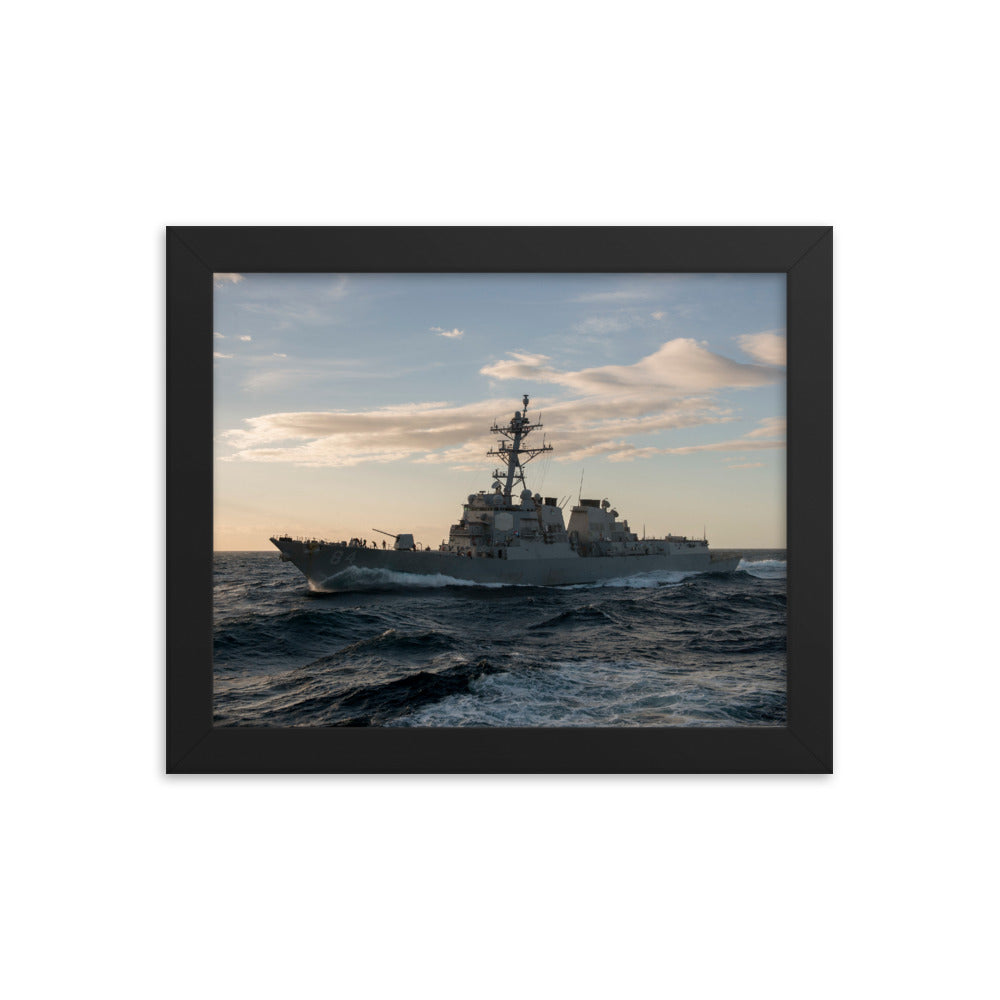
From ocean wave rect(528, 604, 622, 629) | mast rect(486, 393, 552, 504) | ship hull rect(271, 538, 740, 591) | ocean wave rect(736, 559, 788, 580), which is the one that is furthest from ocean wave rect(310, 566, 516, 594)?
ocean wave rect(736, 559, 788, 580)

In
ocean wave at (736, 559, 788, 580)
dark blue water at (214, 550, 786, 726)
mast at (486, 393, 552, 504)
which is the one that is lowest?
dark blue water at (214, 550, 786, 726)

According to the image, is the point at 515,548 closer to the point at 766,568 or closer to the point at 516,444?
the point at 516,444

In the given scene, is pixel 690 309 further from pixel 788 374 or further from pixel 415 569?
pixel 415 569

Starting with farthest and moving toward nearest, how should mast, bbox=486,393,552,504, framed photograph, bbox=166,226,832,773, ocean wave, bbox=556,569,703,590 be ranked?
A: ocean wave, bbox=556,569,703,590 → mast, bbox=486,393,552,504 → framed photograph, bbox=166,226,832,773

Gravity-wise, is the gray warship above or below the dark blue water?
above

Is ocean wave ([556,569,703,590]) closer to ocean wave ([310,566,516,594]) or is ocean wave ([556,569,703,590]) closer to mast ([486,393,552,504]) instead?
ocean wave ([310,566,516,594])

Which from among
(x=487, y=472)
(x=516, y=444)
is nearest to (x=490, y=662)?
(x=487, y=472)

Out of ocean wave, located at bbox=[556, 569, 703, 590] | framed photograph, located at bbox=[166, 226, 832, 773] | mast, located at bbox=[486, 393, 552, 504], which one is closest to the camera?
framed photograph, located at bbox=[166, 226, 832, 773]
